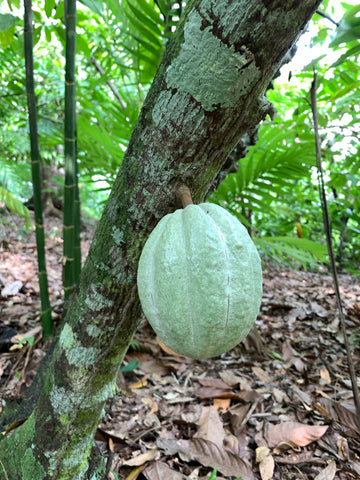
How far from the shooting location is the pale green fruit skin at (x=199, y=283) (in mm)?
687

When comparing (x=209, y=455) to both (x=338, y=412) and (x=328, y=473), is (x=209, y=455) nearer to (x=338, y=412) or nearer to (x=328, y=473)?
(x=328, y=473)

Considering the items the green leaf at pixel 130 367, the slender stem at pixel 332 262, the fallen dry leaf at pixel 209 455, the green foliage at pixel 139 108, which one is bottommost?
the fallen dry leaf at pixel 209 455

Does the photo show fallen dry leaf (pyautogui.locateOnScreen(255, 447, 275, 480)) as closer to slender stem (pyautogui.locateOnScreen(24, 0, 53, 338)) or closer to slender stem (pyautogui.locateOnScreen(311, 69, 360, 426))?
slender stem (pyautogui.locateOnScreen(311, 69, 360, 426))

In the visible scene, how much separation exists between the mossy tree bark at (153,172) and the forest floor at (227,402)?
16.9 inches

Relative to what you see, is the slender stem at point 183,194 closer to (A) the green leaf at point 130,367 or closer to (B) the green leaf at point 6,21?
(B) the green leaf at point 6,21

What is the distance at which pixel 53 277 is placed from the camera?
3.02 metres

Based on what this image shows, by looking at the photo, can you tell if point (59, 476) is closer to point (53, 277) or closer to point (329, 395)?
point (329, 395)

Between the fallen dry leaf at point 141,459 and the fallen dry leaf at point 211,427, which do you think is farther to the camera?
the fallen dry leaf at point 211,427

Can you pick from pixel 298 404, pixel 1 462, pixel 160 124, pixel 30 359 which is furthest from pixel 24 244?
pixel 160 124

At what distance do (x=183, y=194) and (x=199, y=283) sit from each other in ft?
0.77

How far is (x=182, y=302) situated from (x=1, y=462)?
99 centimetres

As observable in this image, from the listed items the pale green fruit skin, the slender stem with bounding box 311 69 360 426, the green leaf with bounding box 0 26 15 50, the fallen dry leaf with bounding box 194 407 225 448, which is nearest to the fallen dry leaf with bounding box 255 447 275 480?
the fallen dry leaf with bounding box 194 407 225 448

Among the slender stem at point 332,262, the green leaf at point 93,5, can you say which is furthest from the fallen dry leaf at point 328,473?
the green leaf at point 93,5

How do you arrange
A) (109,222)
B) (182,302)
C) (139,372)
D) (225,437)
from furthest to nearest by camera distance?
(139,372)
(225,437)
(109,222)
(182,302)
